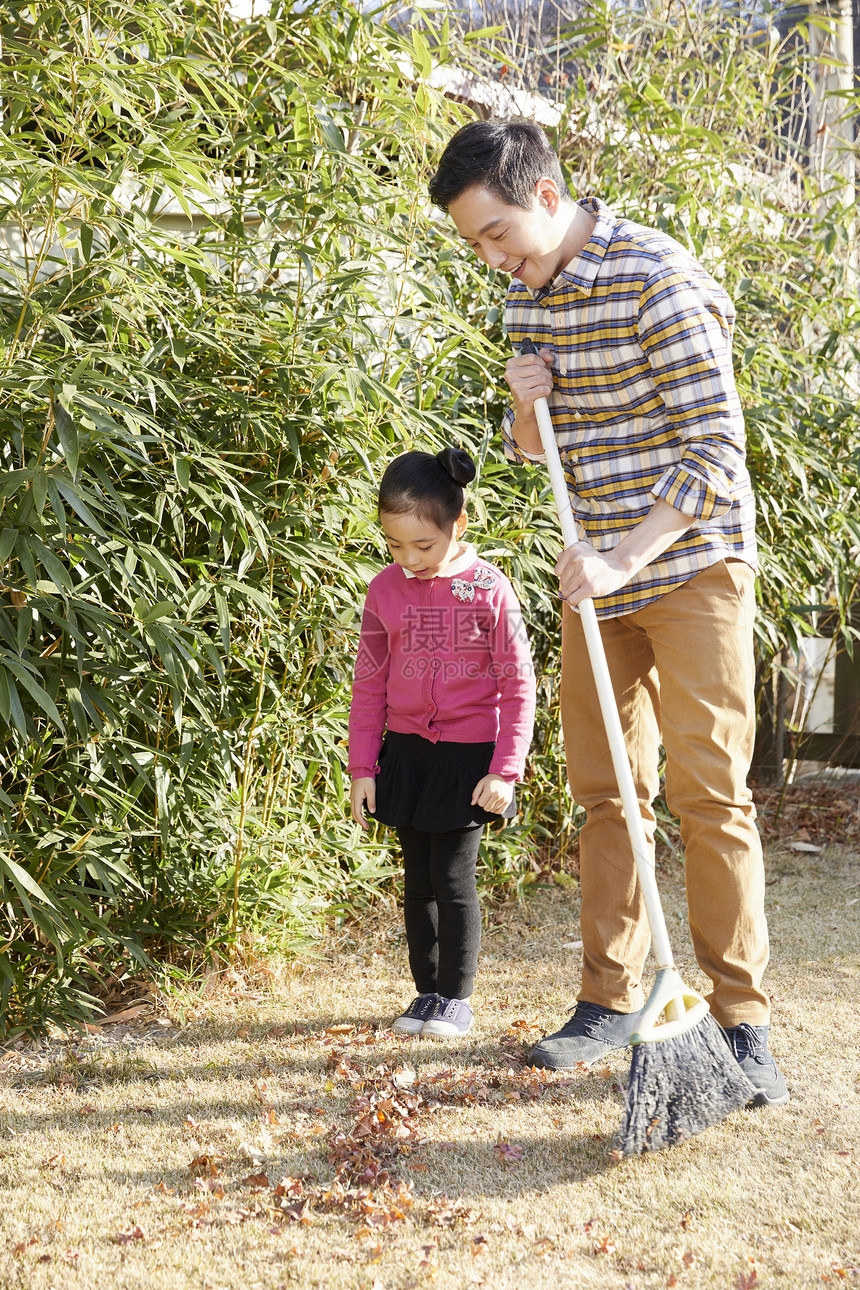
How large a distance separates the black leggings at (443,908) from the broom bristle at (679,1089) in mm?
A: 591

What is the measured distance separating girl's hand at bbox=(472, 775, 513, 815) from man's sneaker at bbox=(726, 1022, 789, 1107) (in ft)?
1.75

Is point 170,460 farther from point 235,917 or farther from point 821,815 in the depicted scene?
→ point 821,815

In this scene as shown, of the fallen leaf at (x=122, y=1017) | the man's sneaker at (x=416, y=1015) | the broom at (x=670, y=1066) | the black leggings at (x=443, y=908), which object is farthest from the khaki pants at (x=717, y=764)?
the fallen leaf at (x=122, y=1017)

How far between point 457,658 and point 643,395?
0.60m

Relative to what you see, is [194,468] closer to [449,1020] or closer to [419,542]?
[419,542]

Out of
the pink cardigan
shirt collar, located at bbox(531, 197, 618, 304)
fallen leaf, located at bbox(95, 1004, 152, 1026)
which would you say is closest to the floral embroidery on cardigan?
the pink cardigan

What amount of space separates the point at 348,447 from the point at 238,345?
0.30 m

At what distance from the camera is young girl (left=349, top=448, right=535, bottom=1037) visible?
6.69ft

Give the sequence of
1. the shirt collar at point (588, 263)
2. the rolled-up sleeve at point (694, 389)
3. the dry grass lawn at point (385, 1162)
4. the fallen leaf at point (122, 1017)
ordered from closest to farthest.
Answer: the dry grass lawn at point (385, 1162) → the rolled-up sleeve at point (694, 389) → the shirt collar at point (588, 263) → the fallen leaf at point (122, 1017)

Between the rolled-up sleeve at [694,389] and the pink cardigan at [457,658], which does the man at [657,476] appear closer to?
the rolled-up sleeve at [694,389]

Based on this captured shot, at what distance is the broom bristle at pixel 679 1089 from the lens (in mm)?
1546

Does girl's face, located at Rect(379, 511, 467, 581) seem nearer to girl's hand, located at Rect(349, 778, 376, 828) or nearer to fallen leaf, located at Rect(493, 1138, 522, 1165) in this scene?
girl's hand, located at Rect(349, 778, 376, 828)

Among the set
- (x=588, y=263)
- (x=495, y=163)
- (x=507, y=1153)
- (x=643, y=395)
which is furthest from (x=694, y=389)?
(x=507, y=1153)

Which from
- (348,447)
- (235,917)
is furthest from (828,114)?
(235,917)
